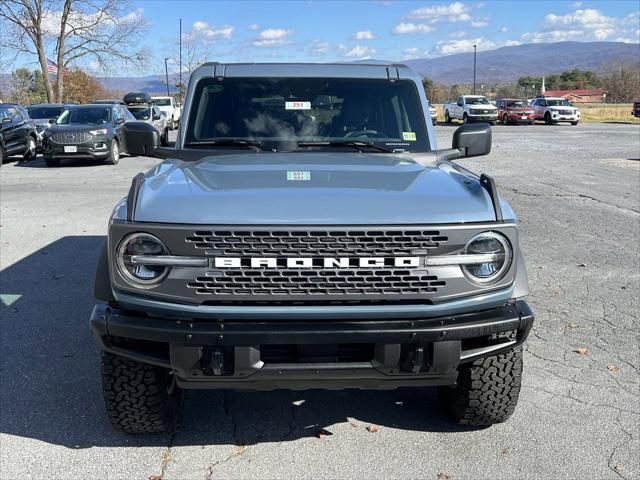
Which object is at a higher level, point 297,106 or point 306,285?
point 297,106

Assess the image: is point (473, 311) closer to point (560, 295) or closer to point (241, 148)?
point (241, 148)

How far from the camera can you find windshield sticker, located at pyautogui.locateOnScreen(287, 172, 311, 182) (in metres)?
3.40

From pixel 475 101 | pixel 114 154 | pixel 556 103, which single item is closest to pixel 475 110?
pixel 475 101

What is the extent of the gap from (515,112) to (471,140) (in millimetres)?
38075

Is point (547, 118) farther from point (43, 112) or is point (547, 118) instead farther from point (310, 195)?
point (310, 195)

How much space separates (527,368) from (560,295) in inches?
70.8

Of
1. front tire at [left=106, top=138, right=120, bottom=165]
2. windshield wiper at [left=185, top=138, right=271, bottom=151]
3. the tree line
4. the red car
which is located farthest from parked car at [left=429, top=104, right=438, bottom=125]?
the tree line

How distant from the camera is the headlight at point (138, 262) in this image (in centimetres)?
298

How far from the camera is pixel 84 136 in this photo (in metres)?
17.1

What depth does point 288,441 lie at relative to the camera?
11.8ft

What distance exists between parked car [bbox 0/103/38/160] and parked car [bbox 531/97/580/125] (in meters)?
30.4

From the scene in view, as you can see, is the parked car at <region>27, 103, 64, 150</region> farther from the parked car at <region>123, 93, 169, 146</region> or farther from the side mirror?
the side mirror

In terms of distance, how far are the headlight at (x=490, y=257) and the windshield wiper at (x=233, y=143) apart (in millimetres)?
1776

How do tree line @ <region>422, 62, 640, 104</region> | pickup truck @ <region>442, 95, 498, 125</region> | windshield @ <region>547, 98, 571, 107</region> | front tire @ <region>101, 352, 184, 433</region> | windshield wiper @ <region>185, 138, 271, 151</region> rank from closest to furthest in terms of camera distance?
front tire @ <region>101, 352, 184, 433</region>, windshield wiper @ <region>185, 138, 271, 151</region>, pickup truck @ <region>442, 95, 498, 125</region>, windshield @ <region>547, 98, 571, 107</region>, tree line @ <region>422, 62, 640, 104</region>
